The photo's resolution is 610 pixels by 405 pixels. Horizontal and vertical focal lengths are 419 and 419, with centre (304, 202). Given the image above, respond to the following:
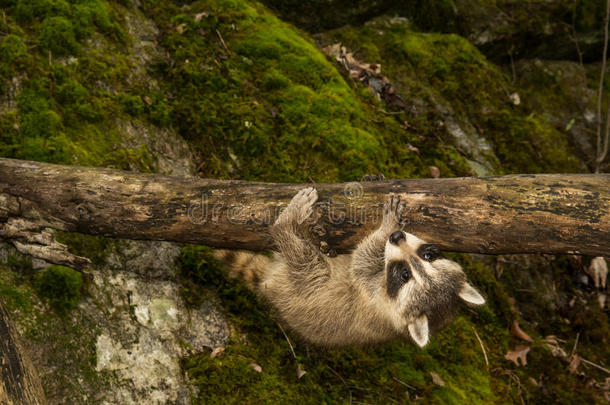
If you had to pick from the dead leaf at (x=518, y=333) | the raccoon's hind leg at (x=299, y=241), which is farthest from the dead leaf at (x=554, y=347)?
the raccoon's hind leg at (x=299, y=241)

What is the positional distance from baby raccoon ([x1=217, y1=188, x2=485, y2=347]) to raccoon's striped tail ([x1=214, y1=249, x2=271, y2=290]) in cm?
1

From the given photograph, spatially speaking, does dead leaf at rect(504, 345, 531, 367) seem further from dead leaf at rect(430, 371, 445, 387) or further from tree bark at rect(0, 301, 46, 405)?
tree bark at rect(0, 301, 46, 405)

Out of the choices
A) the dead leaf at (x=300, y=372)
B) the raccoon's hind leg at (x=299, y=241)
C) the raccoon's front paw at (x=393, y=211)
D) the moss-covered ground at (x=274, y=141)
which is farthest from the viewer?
the dead leaf at (x=300, y=372)

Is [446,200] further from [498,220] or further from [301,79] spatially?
[301,79]

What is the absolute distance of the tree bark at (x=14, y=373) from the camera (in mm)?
2361

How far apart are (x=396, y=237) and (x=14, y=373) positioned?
2.85 metres

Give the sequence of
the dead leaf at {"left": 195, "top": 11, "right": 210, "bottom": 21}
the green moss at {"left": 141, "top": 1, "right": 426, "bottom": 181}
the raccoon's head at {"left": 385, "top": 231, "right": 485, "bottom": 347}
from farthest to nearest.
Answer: the dead leaf at {"left": 195, "top": 11, "right": 210, "bottom": 21} < the green moss at {"left": 141, "top": 1, "right": 426, "bottom": 181} < the raccoon's head at {"left": 385, "top": 231, "right": 485, "bottom": 347}

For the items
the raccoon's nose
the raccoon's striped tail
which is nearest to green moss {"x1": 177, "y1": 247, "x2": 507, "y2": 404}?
the raccoon's striped tail

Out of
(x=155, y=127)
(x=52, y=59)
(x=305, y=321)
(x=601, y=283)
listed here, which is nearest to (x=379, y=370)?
(x=305, y=321)

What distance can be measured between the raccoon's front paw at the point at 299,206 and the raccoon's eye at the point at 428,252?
1.07m

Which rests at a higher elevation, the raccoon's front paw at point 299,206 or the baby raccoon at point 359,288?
the raccoon's front paw at point 299,206

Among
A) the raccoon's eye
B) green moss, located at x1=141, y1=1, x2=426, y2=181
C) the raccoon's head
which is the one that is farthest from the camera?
green moss, located at x1=141, y1=1, x2=426, y2=181

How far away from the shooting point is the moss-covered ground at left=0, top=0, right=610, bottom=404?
409 cm

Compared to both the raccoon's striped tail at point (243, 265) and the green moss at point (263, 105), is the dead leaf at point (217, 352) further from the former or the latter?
the green moss at point (263, 105)
